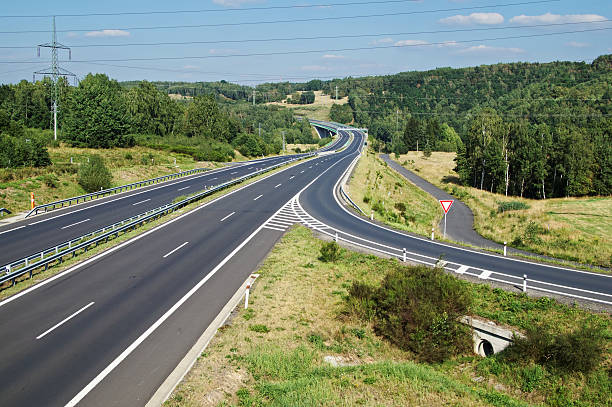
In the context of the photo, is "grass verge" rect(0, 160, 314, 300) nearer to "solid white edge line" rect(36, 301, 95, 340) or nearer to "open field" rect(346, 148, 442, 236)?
"solid white edge line" rect(36, 301, 95, 340)

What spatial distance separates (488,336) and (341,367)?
19.2ft

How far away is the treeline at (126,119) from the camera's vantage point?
71.1 metres

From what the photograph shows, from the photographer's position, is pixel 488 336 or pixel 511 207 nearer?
pixel 488 336

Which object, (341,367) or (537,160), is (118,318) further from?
(537,160)

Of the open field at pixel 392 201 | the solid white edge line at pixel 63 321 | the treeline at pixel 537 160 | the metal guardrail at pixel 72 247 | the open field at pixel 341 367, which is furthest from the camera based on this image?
the treeline at pixel 537 160

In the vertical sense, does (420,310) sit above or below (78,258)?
below

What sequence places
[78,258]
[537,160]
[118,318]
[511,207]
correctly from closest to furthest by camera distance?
[118,318] → [78,258] → [511,207] → [537,160]

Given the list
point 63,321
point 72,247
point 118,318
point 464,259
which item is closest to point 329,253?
point 464,259

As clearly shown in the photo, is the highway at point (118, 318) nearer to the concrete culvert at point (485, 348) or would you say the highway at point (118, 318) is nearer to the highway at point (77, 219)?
the highway at point (77, 219)

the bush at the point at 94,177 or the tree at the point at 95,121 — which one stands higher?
the tree at the point at 95,121

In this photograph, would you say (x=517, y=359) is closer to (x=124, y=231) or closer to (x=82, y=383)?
(x=82, y=383)

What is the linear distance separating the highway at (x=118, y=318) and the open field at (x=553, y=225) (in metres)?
23.0

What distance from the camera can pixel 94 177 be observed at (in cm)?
4284

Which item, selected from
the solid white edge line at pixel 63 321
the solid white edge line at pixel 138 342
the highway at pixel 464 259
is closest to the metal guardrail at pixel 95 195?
the highway at pixel 464 259
